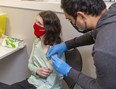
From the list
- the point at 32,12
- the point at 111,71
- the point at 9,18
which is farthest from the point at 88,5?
the point at 9,18

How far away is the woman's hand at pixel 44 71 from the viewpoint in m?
1.52

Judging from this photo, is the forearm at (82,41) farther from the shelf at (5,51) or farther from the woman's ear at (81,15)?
the shelf at (5,51)

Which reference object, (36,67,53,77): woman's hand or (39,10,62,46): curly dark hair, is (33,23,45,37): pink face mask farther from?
(36,67,53,77): woman's hand

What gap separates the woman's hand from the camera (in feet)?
4.99

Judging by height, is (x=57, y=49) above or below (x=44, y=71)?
above

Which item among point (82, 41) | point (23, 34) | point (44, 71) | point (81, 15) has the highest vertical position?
point (81, 15)

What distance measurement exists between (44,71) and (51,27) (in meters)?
0.35

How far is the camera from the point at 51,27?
1.53 m

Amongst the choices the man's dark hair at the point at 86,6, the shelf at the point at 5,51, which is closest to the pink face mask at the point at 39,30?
the shelf at the point at 5,51

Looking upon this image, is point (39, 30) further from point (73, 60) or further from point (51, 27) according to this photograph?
point (73, 60)

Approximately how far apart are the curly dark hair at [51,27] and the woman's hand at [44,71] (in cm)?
21

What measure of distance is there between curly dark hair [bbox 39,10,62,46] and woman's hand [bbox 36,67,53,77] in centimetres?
21

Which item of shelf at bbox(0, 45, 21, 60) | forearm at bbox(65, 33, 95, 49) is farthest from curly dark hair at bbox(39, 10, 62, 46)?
shelf at bbox(0, 45, 21, 60)

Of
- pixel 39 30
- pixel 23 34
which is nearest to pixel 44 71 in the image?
pixel 39 30
